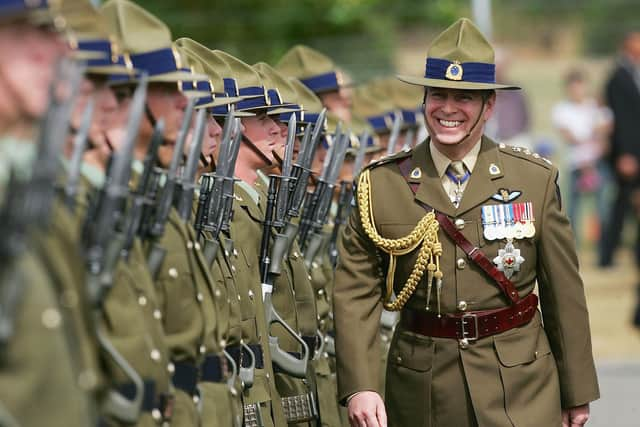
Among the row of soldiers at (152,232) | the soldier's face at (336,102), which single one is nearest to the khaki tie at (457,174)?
the row of soldiers at (152,232)

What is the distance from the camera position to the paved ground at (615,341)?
1174 centimetres

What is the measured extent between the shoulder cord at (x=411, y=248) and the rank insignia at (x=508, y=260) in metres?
0.25

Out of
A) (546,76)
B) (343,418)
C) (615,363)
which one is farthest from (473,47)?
(546,76)

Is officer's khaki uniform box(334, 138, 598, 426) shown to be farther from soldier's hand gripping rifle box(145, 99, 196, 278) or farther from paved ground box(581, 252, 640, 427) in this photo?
paved ground box(581, 252, 640, 427)

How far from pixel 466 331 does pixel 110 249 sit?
2.36 meters

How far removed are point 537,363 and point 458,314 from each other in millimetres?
394

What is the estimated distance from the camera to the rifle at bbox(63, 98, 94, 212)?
15.4 feet

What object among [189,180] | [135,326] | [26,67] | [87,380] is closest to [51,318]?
[87,380]

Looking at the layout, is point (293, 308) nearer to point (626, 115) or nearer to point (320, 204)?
point (320, 204)

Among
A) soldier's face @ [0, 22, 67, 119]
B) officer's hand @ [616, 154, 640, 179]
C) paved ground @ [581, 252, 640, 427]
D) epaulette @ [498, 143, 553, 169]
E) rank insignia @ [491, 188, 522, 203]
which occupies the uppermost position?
soldier's face @ [0, 22, 67, 119]

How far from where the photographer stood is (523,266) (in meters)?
6.91

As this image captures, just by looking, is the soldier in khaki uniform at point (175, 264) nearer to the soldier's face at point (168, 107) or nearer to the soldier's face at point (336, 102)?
the soldier's face at point (168, 107)

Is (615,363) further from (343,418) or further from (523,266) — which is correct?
(523,266)

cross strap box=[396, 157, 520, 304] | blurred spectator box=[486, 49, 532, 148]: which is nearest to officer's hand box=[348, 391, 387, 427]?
cross strap box=[396, 157, 520, 304]
